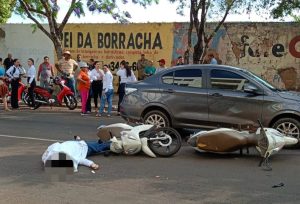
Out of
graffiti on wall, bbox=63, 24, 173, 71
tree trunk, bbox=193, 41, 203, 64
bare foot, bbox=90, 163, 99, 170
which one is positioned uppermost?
graffiti on wall, bbox=63, 24, 173, 71

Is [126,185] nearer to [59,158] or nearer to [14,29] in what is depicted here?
[59,158]

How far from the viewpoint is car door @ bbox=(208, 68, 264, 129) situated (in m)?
10.1

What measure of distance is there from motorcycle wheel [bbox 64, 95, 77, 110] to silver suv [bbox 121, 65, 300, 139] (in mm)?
6589

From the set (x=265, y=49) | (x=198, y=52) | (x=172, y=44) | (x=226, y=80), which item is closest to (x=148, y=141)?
(x=226, y=80)

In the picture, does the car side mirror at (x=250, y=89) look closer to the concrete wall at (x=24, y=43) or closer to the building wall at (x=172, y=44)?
the building wall at (x=172, y=44)

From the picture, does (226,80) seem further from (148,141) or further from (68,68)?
(68,68)

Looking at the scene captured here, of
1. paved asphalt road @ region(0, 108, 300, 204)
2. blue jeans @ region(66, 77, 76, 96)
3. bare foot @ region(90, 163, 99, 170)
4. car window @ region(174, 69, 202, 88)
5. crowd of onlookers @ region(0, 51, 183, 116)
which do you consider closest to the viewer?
paved asphalt road @ region(0, 108, 300, 204)

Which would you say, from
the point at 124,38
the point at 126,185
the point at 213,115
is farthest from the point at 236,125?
the point at 124,38

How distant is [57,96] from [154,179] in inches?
434

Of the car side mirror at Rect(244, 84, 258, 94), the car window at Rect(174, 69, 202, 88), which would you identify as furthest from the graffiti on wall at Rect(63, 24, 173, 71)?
the car side mirror at Rect(244, 84, 258, 94)

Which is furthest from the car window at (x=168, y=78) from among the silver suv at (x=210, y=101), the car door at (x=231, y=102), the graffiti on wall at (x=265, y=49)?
the graffiti on wall at (x=265, y=49)

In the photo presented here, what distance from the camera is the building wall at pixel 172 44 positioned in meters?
20.6

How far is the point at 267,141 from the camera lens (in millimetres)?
8211

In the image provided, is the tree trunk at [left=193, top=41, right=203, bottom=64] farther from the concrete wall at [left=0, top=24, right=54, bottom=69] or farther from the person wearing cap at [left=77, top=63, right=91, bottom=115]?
the concrete wall at [left=0, top=24, right=54, bottom=69]
